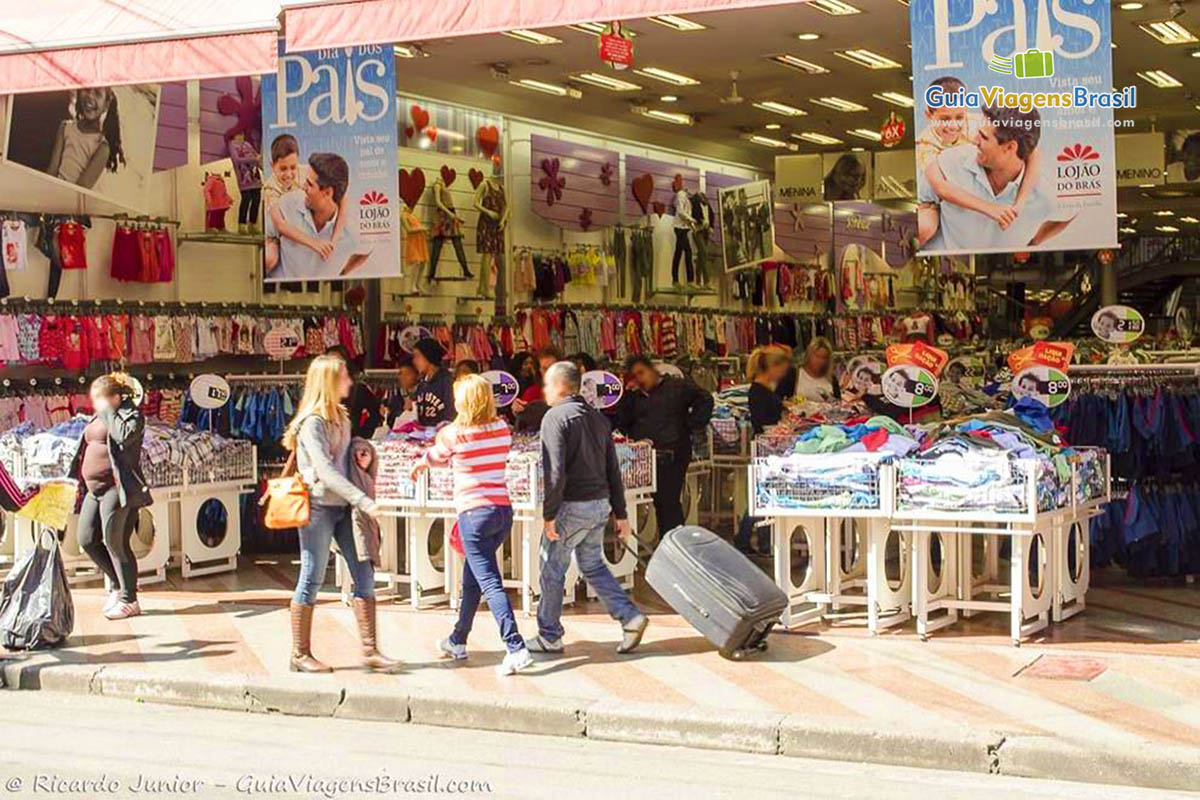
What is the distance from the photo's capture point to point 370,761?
776 cm

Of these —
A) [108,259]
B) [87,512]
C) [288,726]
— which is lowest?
[288,726]

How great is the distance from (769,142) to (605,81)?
6917 mm

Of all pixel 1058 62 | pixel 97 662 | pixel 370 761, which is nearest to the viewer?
pixel 370 761

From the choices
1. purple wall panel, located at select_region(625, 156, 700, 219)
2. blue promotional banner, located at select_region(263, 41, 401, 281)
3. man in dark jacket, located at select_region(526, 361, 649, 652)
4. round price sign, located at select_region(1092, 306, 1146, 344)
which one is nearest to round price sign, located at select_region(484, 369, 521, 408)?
blue promotional banner, located at select_region(263, 41, 401, 281)

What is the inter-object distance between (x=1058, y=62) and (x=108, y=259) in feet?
31.2

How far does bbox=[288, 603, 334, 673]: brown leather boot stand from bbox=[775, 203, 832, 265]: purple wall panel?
18957mm

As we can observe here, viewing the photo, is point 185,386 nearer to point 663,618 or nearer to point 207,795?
point 663,618

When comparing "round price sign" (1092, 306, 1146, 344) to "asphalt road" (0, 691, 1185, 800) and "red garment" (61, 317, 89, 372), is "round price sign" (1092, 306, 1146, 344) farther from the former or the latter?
"red garment" (61, 317, 89, 372)

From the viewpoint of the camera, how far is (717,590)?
974cm

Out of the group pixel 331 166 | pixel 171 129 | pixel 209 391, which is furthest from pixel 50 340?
pixel 331 166

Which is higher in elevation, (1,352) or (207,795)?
(1,352)

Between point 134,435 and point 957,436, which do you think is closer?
point 957,436

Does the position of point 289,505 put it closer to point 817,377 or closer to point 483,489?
point 483,489

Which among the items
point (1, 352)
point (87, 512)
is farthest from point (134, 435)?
point (1, 352)
